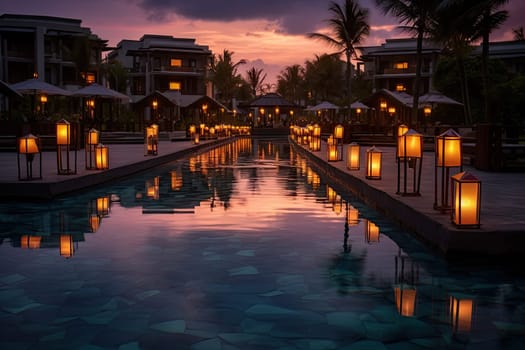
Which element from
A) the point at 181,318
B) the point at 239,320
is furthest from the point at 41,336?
the point at 239,320

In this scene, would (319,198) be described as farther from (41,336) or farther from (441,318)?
(41,336)

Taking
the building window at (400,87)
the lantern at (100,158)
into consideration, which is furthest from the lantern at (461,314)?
the building window at (400,87)

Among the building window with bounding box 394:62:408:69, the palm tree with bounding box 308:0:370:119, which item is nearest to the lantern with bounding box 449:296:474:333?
the palm tree with bounding box 308:0:370:119

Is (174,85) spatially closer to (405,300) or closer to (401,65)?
(401,65)

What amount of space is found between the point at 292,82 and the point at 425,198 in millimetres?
74065

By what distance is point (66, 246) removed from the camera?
7.34m

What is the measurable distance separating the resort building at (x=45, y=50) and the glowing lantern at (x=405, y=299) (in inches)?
1901

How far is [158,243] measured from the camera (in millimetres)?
7438

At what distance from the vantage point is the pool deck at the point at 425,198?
6.54 m

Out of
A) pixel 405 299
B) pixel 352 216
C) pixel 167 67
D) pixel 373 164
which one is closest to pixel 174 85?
pixel 167 67

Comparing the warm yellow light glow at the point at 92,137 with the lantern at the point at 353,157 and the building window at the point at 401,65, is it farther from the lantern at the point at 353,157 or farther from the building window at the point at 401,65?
the building window at the point at 401,65

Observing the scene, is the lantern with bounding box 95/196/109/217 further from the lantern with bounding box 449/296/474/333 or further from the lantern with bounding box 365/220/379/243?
the lantern with bounding box 449/296/474/333

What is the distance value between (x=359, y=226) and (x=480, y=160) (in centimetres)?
841

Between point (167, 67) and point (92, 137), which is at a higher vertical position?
point (167, 67)
